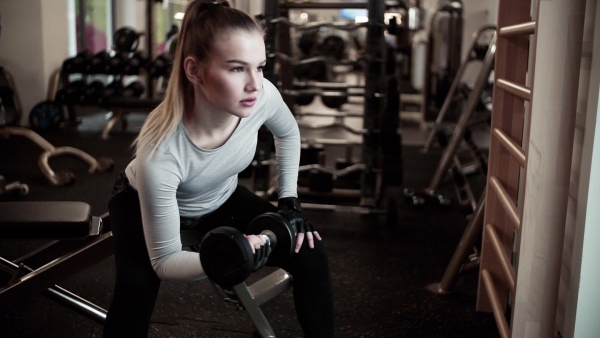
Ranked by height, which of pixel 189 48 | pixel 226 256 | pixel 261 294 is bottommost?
pixel 261 294

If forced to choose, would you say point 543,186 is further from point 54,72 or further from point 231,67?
point 54,72

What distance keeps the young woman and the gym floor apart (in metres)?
0.50

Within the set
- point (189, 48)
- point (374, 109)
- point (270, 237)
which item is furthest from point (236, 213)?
point (374, 109)

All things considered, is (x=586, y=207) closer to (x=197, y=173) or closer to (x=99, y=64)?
(x=197, y=173)

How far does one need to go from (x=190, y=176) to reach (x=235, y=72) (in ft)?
0.77

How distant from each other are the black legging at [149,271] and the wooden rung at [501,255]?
42 cm

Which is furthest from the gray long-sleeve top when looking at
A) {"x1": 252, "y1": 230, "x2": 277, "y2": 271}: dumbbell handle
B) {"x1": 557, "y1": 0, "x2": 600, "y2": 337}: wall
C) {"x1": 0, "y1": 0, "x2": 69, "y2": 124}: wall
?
{"x1": 0, "y1": 0, "x2": 69, "y2": 124}: wall

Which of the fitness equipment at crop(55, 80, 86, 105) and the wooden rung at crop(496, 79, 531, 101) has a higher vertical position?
the wooden rung at crop(496, 79, 531, 101)

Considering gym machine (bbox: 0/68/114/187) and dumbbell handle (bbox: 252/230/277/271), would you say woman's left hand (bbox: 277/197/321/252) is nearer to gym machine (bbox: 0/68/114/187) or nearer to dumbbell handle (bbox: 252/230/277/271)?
dumbbell handle (bbox: 252/230/277/271)

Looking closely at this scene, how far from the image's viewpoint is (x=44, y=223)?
4.72 ft

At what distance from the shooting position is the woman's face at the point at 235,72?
3.97ft

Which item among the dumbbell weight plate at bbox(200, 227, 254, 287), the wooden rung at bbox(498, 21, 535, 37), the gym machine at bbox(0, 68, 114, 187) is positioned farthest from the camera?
the gym machine at bbox(0, 68, 114, 187)

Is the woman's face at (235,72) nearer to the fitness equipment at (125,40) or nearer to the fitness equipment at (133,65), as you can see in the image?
the fitness equipment at (133,65)

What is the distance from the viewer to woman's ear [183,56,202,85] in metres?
1.25
